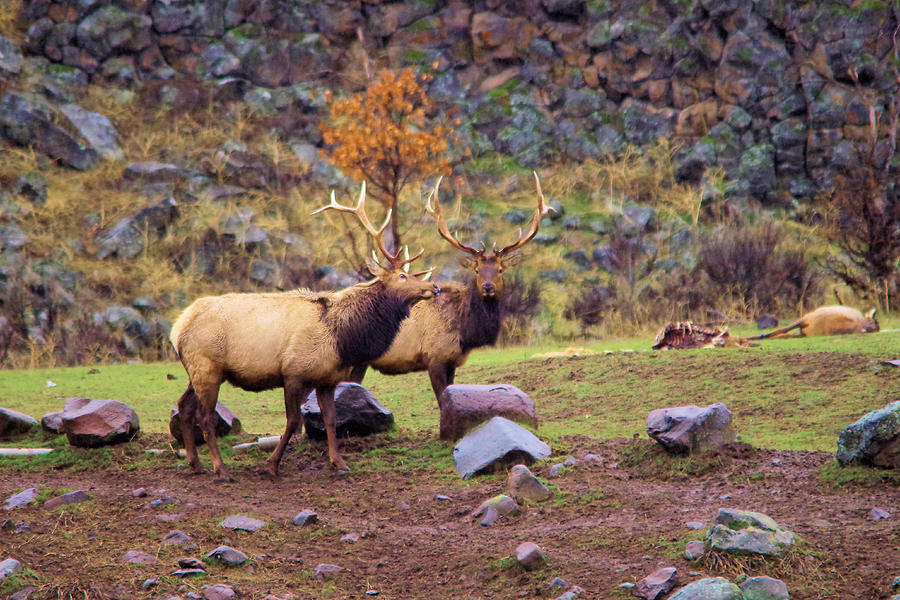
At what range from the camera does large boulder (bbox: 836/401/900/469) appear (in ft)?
23.6

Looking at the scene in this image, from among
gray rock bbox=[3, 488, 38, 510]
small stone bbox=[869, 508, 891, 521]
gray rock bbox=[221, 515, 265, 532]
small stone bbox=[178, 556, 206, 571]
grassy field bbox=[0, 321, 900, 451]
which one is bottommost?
grassy field bbox=[0, 321, 900, 451]

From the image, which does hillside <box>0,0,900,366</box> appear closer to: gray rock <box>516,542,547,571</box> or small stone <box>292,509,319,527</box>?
small stone <box>292,509,319,527</box>

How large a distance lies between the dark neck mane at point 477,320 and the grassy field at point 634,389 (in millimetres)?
1136

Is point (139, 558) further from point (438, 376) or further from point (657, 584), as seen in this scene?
point (438, 376)

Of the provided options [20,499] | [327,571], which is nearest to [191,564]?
[327,571]

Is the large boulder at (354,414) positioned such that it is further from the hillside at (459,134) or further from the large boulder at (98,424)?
the hillside at (459,134)

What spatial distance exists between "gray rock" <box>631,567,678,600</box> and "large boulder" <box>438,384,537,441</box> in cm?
427

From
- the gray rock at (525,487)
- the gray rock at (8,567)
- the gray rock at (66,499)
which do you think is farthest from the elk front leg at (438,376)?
the gray rock at (8,567)

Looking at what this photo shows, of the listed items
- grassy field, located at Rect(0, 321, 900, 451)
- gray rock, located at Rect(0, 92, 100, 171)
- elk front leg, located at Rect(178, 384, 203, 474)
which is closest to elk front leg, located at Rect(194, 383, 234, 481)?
elk front leg, located at Rect(178, 384, 203, 474)

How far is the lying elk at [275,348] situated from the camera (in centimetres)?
929

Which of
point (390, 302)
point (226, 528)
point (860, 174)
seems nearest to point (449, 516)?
point (226, 528)

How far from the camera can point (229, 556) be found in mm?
6227

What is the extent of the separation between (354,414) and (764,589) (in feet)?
19.1

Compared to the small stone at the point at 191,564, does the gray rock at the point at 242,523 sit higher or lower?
lower
